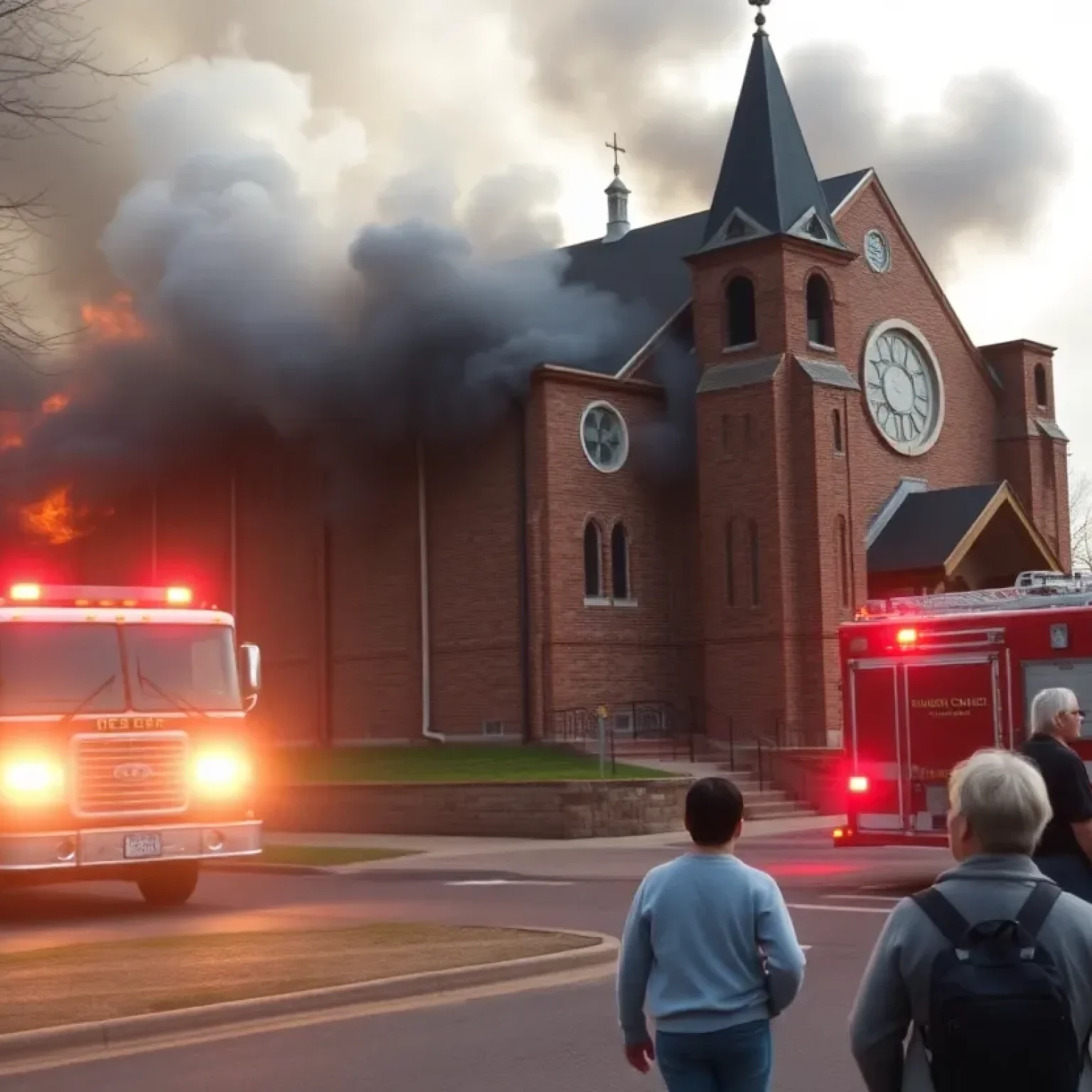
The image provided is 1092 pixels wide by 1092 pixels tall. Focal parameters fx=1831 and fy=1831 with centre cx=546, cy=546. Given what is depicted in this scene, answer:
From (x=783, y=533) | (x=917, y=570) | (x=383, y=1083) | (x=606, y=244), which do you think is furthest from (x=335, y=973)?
(x=606, y=244)

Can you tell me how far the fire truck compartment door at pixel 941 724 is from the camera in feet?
50.4

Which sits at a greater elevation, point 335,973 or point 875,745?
point 875,745

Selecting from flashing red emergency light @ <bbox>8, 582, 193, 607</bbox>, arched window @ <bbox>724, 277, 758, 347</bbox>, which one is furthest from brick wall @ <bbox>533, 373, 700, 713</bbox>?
flashing red emergency light @ <bbox>8, 582, 193, 607</bbox>

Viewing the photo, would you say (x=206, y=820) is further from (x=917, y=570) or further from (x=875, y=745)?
(x=917, y=570)

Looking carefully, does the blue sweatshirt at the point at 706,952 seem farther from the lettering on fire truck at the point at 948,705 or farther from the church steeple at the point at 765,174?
the church steeple at the point at 765,174

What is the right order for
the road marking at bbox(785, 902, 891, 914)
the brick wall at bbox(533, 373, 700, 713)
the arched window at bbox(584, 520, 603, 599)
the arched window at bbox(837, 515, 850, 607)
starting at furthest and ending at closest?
the arched window at bbox(584, 520, 603, 599), the arched window at bbox(837, 515, 850, 607), the brick wall at bbox(533, 373, 700, 713), the road marking at bbox(785, 902, 891, 914)

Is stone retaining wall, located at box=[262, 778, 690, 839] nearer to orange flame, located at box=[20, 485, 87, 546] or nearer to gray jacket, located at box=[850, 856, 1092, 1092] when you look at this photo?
orange flame, located at box=[20, 485, 87, 546]

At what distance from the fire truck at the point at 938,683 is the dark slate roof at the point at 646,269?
59.9ft

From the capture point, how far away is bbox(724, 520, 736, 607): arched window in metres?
32.6

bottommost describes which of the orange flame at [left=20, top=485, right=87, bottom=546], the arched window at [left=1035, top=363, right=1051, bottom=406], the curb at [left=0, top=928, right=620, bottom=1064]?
the curb at [left=0, top=928, right=620, bottom=1064]

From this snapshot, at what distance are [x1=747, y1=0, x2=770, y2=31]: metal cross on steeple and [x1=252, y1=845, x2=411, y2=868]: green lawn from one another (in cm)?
1841

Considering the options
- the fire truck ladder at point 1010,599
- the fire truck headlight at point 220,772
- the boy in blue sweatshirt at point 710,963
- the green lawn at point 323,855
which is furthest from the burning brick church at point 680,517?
the boy in blue sweatshirt at point 710,963

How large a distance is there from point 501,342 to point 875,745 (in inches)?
696

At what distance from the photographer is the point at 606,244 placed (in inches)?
1551
